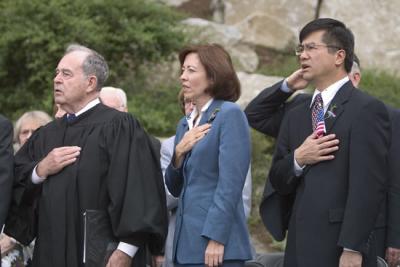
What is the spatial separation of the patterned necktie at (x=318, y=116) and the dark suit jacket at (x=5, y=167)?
182cm

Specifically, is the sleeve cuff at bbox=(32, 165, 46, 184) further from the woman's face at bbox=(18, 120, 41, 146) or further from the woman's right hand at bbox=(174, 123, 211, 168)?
the woman's face at bbox=(18, 120, 41, 146)

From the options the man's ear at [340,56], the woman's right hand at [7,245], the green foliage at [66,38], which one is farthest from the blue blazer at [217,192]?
the green foliage at [66,38]

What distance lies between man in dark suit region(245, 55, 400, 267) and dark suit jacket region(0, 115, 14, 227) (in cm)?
157

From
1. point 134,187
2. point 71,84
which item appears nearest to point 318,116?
point 134,187

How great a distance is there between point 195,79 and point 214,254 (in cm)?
106

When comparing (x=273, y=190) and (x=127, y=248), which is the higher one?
(x=273, y=190)

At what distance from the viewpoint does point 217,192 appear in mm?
4871

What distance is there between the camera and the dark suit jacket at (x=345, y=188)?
15.2ft

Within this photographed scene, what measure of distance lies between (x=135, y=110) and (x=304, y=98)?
5110mm

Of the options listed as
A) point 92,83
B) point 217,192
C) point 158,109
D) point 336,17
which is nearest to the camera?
point 217,192

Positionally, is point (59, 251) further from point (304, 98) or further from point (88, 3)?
point (88, 3)

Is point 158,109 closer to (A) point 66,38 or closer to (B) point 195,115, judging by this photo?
(A) point 66,38

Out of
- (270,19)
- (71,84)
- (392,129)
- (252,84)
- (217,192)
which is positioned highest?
(270,19)

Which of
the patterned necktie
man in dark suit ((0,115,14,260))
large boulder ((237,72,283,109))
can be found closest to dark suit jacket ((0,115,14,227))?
man in dark suit ((0,115,14,260))
